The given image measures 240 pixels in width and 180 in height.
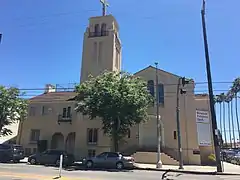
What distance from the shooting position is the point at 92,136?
1357 inches

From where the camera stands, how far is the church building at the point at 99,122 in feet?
108

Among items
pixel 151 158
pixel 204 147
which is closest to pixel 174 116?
pixel 204 147

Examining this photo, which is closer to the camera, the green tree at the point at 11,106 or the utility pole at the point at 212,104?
the utility pole at the point at 212,104

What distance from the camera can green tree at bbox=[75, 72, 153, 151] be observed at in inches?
1026

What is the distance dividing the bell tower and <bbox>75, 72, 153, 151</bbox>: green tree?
7.81 metres

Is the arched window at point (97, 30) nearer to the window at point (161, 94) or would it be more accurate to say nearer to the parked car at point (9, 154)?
the window at point (161, 94)

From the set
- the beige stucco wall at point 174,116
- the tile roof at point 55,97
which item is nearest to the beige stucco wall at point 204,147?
the beige stucco wall at point 174,116

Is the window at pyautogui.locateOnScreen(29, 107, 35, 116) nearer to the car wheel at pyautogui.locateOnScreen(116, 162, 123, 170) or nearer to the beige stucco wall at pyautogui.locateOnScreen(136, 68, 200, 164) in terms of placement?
the beige stucco wall at pyautogui.locateOnScreen(136, 68, 200, 164)

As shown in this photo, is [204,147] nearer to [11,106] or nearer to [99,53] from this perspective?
[99,53]

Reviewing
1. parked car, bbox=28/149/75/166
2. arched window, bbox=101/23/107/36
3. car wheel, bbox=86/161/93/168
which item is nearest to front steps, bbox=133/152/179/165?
car wheel, bbox=86/161/93/168

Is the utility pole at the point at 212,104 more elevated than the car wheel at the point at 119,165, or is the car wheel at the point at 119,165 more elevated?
the utility pole at the point at 212,104

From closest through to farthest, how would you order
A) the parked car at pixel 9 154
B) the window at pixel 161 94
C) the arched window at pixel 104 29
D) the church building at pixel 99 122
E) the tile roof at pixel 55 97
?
the parked car at pixel 9 154 < the church building at pixel 99 122 < the window at pixel 161 94 < the tile roof at pixel 55 97 < the arched window at pixel 104 29

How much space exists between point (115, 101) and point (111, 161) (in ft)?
18.0

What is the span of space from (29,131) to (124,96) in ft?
57.6
